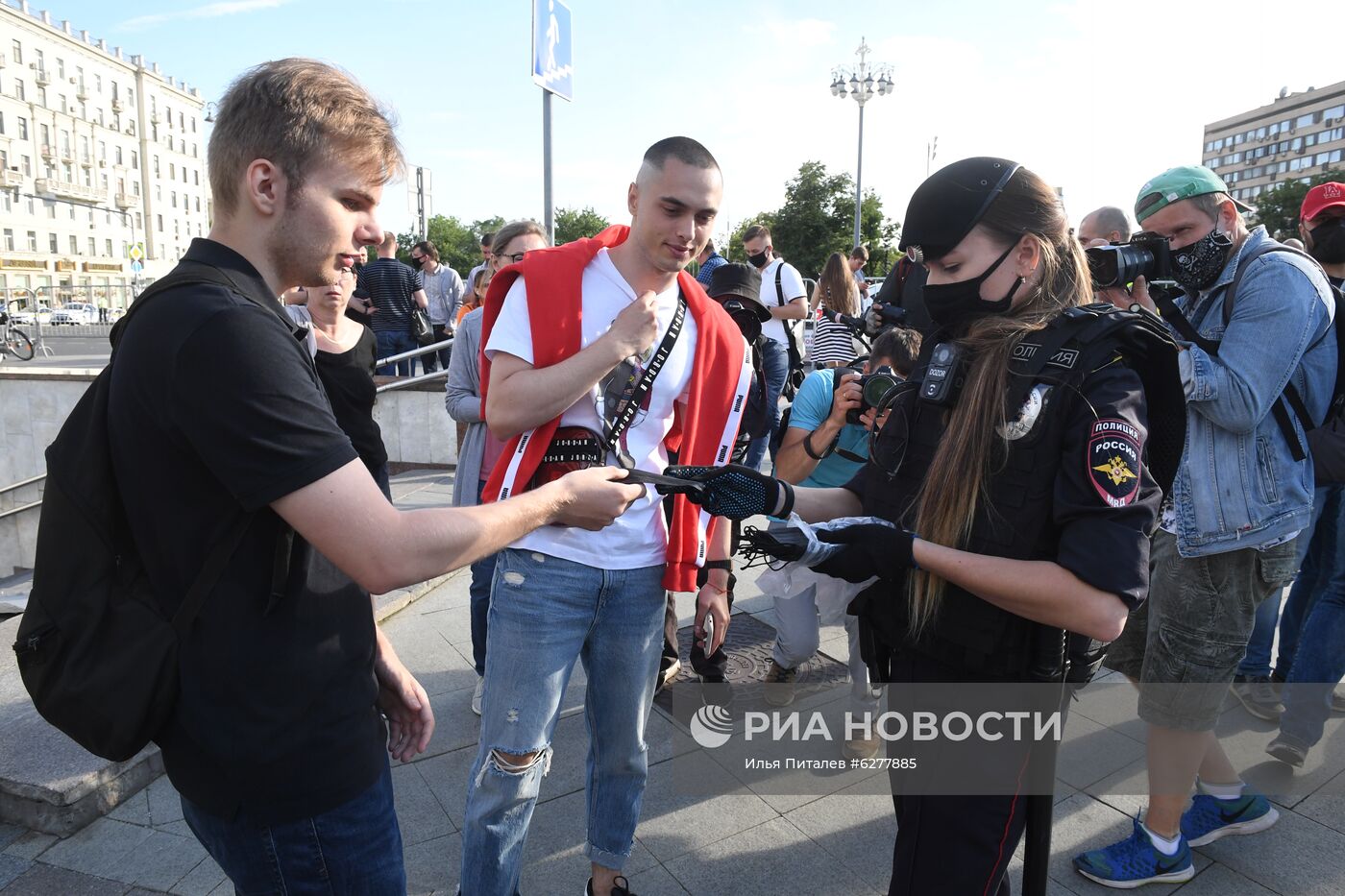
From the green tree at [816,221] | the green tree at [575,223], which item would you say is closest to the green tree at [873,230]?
the green tree at [816,221]

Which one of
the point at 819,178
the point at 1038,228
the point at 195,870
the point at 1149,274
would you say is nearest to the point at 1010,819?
the point at 1038,228

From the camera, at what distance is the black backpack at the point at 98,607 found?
4.16ft

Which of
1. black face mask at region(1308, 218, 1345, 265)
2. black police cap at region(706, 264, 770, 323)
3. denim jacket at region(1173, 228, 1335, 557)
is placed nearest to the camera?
denim jacket at region(1173, 228, 1335, 557)

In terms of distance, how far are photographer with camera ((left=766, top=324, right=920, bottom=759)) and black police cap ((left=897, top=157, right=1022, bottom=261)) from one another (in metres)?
1.27

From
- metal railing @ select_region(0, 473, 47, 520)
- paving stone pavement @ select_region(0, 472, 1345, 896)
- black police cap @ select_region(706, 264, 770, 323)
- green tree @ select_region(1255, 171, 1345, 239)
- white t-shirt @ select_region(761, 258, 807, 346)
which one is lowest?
metal railing @ select_region(0, 473, 47, 520)

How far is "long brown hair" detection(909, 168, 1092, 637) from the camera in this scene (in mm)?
1661

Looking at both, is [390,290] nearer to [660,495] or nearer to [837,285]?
[837,285]

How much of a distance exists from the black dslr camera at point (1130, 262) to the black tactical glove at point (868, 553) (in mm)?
1171

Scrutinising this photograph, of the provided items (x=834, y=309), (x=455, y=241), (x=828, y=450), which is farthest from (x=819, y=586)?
(x=455, y=241)

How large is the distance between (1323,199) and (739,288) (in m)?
2.91

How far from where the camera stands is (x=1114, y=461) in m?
1.52

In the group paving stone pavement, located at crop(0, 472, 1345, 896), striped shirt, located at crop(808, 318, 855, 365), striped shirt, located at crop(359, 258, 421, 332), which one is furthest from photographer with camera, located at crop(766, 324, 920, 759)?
striped shirt, located at crop(359, 258, 421, 332)

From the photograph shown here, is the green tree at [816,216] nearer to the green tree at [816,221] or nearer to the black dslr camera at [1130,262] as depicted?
the green tree at [816,221]

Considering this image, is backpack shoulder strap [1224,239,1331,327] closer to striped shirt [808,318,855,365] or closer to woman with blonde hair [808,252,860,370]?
striped shirt [808,318,855,365]
